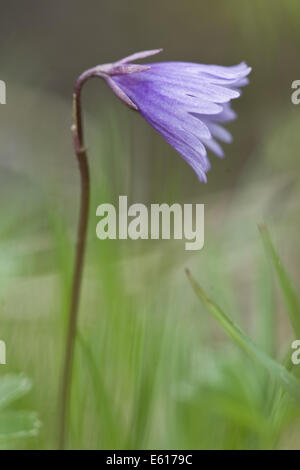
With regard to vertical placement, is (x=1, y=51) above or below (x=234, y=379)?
above

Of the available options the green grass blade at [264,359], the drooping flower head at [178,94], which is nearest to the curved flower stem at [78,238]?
the drooping flower head at [178,94]

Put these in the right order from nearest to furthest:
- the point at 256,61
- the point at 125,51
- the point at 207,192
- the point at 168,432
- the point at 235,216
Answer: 1. the point at 168,432
2. the point at 235,216
3. the point at 256,61
4. the point at 207,192
5. the point at 125,51

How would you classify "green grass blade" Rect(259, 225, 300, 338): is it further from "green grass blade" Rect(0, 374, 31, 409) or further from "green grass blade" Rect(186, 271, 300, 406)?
"green grass blade" Rect(0, 374, 31, 409)

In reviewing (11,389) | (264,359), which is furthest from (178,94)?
(11,389)

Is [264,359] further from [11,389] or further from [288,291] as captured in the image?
[11,389]

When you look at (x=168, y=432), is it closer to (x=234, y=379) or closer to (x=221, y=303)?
(x=234, y=379)

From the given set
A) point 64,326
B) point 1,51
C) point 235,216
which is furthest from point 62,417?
point 1,51
